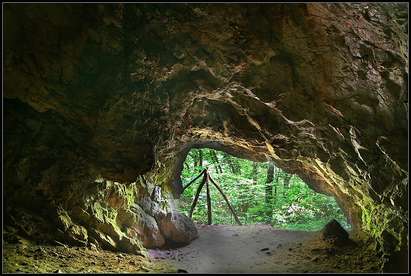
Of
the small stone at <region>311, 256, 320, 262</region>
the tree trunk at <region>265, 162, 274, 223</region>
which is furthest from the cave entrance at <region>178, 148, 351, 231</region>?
the small stone at <region>311, 256, 320, 262</region>

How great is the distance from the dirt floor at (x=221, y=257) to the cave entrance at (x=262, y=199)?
11.5ft

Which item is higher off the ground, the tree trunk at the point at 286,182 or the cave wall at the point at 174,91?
the cave wall at the point at 174,91

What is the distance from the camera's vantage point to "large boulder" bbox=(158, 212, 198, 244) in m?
8.05

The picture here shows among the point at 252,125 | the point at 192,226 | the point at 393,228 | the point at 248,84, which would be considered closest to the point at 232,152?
the point at 192,226

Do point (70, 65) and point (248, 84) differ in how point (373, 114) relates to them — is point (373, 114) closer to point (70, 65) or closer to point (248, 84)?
point (248, 84)

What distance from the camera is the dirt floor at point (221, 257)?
14.2ft

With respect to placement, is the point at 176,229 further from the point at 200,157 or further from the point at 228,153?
the point at 200,157

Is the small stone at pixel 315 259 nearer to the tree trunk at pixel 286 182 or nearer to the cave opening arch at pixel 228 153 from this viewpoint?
the cave opening arch at pixel 228 153

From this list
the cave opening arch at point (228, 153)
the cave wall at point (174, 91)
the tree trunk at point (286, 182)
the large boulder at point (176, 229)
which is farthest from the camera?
the tree trunk at point (286, 182)

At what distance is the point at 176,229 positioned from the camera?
8.24 meters

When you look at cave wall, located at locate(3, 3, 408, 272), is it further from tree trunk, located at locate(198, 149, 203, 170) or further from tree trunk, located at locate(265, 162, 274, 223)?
tree trunk, located at locate(198, 149, 203, 170)

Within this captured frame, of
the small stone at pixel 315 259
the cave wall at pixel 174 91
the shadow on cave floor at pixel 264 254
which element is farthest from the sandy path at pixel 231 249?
the cave wall at pixel 174 91

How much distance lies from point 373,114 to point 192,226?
5.71 m

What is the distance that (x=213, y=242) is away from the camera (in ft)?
28.6
